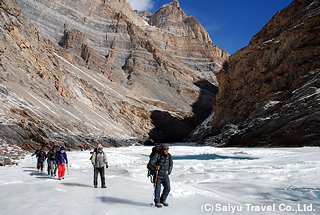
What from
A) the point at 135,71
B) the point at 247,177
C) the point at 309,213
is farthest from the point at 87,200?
the point at 135,71

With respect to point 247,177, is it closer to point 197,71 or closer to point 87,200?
point 87,200

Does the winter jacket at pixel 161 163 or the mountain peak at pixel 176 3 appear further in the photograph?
the mountain peak at pixel 176 3

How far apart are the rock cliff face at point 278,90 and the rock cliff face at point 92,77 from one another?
2128 cm

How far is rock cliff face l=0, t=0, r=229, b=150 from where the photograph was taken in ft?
95.0

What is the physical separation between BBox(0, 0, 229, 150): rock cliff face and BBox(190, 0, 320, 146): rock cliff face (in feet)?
69.8

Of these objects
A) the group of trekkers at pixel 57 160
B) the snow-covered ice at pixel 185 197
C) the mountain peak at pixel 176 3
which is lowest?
the snow-covered ice at pixel 185 197

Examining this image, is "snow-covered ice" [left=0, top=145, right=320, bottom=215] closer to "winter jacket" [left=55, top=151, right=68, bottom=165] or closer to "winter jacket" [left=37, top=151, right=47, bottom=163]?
"winter jacket" [left=55, top=151, right=68, bottom=165]

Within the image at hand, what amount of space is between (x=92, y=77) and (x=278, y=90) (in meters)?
50.2

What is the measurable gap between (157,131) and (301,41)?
43.4 metres

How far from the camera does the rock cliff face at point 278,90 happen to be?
25.3 metres

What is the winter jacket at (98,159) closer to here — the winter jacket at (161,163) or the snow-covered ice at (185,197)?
the snow-covered ice at (185,197)

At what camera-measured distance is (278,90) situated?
34500 millimetres

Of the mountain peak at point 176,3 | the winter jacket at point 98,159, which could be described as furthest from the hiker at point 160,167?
the mountain peak at point 176,3

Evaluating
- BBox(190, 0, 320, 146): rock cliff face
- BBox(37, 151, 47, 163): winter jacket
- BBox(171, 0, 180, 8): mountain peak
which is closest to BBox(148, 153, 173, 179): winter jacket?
BBox(37, 151, 47, 163): winter jacket
